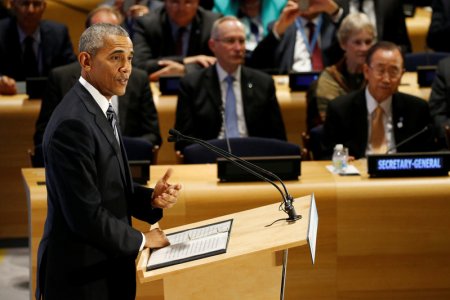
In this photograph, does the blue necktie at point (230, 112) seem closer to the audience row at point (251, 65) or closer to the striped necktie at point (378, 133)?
the audience row at point (251, 65)

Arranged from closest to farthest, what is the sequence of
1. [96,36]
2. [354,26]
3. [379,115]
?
[96,36] < [379,115] < [354,26]

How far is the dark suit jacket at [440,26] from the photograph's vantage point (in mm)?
7098

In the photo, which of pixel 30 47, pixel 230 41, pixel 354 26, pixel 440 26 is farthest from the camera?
pixel 440 26

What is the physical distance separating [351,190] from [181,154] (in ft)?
4.76

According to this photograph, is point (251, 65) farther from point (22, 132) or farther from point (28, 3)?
point (22, 132)

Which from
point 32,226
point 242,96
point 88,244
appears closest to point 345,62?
point 242,96

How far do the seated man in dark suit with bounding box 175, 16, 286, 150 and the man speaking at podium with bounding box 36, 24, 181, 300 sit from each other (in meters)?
2.96

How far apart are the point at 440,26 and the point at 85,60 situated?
483cm

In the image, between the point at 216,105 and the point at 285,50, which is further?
the point at 285,50

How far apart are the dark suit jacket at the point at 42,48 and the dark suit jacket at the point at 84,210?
4046 millimetres

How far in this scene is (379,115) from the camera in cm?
540

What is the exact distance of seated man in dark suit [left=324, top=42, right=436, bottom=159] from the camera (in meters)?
5.31

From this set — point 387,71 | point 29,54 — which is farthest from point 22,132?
point 387,71

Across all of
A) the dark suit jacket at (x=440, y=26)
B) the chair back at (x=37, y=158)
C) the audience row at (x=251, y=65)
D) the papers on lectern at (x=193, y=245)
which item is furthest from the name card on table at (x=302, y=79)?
the papers on lectern at (x=193, y=245)
